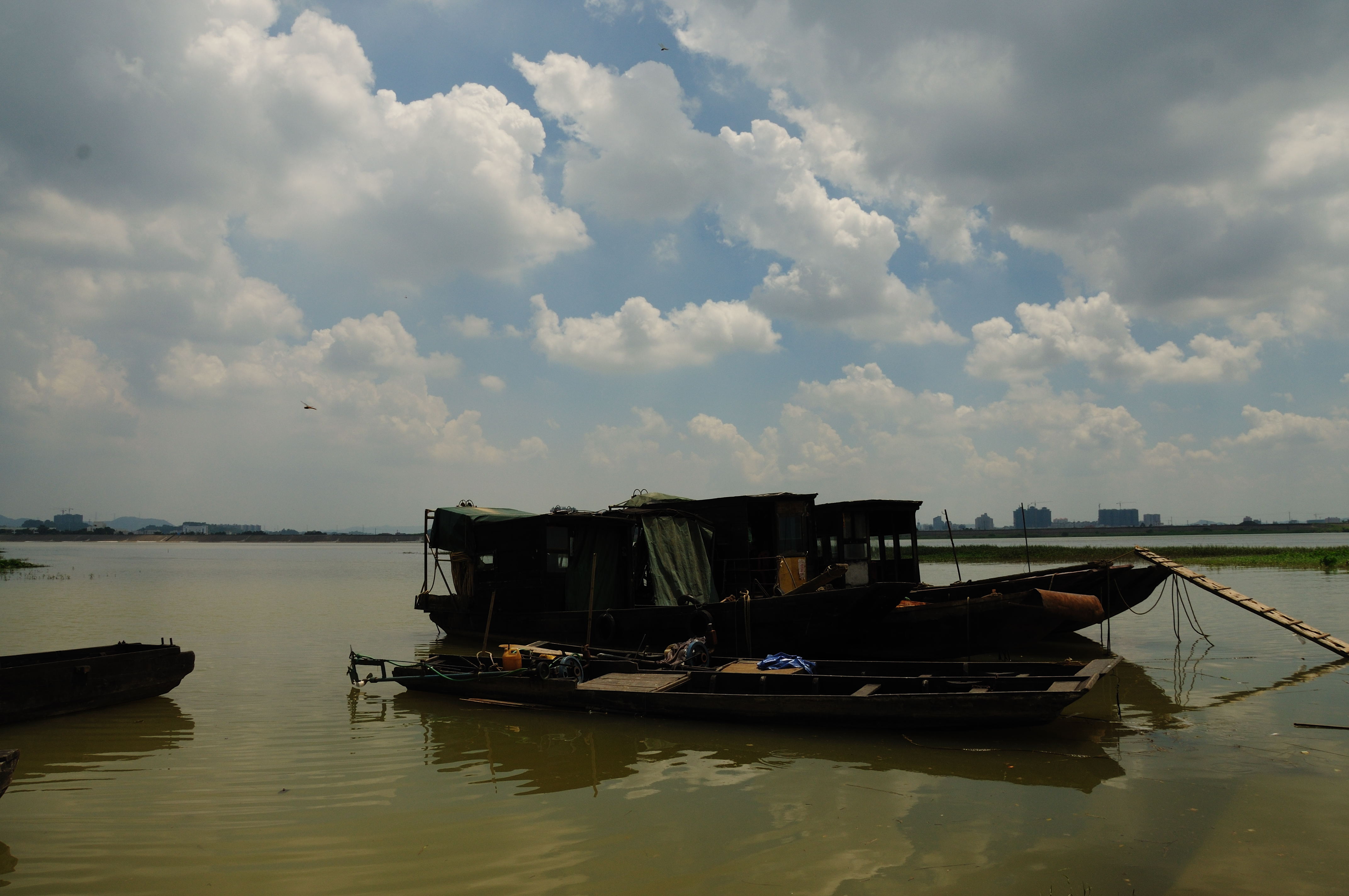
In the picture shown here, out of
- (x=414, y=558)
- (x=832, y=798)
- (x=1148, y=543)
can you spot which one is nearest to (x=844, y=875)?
(x=832, y=798)

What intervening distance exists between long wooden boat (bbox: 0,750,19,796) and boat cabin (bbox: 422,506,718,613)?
10021 mm

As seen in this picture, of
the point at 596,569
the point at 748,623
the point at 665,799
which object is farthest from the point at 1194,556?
the point at 665,799

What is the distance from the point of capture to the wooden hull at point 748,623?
43.8 ft

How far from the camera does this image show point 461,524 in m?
18.4

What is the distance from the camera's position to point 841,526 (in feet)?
57.2

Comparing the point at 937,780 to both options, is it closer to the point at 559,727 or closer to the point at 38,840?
the point at 559,727

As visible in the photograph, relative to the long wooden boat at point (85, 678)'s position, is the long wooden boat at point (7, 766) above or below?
above

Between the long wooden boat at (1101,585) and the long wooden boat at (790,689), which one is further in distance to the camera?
the long wooden boat at (1101,585)

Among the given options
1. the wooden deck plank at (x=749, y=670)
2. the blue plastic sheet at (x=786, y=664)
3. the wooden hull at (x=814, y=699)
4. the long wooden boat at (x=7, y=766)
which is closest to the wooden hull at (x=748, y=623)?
the wooden deck plank at (x=749, y=670)

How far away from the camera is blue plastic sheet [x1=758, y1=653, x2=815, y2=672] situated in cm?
1054

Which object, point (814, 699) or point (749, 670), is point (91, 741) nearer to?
point (749, 670)

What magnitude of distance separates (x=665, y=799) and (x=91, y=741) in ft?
24.4

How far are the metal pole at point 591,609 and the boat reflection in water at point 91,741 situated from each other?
5.72m

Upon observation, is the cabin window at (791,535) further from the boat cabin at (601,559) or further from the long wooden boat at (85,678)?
the long wooden boat at (85,678)
